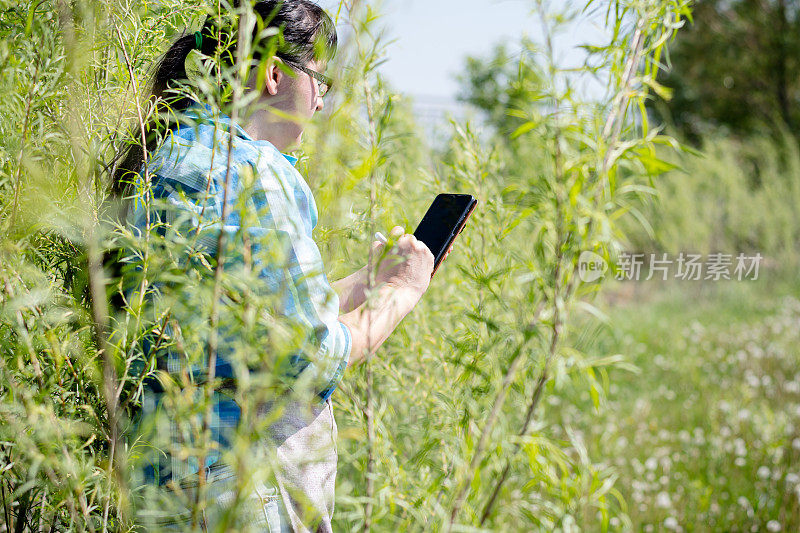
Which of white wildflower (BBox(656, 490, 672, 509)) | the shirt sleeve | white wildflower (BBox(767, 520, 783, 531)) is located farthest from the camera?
white wildflower (BBox(656, 490, 672, 509))

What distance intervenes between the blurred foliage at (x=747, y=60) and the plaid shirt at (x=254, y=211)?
41.8 ft

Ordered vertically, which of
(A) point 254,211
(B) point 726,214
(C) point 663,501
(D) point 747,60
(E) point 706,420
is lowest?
(B) point 726,214

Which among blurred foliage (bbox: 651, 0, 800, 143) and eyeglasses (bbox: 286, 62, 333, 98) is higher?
eyeglasses (bbox: 286, 62, 333, 98)

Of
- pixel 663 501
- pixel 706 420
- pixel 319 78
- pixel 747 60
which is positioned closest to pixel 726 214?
pixel 706 420

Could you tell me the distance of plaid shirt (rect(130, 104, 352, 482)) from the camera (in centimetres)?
94

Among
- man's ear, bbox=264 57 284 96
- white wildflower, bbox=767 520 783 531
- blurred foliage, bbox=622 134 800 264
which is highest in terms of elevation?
man's ear, bbox=264 57 284 96

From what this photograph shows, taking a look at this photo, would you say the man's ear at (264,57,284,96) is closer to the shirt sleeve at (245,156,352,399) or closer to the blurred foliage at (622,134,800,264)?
the shirt sleeve at (245,156,352,399)

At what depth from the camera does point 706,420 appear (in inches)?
155

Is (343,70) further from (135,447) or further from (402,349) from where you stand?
(402,349)

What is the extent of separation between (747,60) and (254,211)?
1514 cm

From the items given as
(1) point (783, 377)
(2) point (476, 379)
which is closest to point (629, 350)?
(1) point (783, 377)

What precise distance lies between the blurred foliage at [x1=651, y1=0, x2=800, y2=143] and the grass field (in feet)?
26.3

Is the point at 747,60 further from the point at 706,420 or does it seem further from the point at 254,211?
the point at 254,211

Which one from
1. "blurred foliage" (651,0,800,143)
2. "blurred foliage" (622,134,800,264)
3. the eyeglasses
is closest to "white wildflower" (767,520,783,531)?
the eyeglasses
